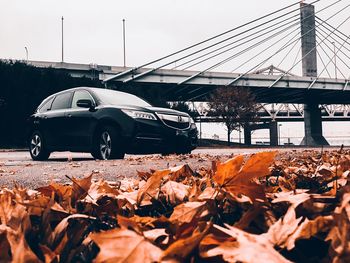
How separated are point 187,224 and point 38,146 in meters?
8.93

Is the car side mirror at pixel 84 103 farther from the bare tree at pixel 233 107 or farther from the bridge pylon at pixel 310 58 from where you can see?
the bridge pylon at pixel 310 58

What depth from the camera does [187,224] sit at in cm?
76

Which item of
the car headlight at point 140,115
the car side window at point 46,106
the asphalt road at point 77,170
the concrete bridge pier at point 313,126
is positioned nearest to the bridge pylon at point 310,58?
the concrete bridge pier at point 313,126

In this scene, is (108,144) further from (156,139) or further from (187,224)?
(187,224)

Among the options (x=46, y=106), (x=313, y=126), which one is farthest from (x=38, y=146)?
(x=313, y=126)

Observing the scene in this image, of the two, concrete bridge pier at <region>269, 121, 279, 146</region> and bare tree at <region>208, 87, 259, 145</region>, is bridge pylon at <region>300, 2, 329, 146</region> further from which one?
concrete bridge pier at <region>269, 121, 279, 146</region>

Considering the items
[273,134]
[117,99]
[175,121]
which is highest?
[273,134]

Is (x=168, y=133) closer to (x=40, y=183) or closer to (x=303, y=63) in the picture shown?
(x=40, y=183)

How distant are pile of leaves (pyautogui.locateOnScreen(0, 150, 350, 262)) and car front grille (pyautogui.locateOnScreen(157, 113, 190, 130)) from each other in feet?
20.3

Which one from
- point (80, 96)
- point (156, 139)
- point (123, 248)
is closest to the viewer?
point (123, 248)

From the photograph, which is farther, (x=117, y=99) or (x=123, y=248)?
(x=117, y=99)

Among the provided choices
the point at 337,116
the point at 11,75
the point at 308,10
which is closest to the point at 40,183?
the point at 11,75

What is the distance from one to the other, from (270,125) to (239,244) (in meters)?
84.8

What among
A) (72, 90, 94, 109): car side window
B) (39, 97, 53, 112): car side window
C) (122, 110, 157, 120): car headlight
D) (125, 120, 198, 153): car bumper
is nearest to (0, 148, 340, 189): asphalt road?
(125, 120, 198, 153): car bumper
